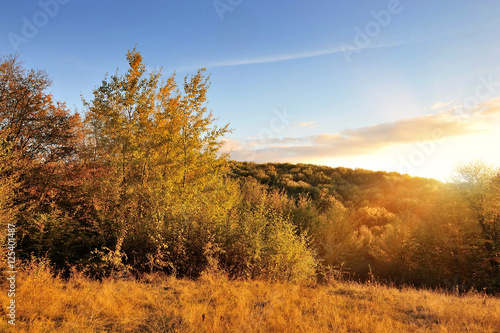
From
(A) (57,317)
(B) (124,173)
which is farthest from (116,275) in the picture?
(B) (124,173)

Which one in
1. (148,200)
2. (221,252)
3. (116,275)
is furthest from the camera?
(148,200)

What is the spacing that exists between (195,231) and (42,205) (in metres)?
6.47

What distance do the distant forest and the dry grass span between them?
3.71 feet

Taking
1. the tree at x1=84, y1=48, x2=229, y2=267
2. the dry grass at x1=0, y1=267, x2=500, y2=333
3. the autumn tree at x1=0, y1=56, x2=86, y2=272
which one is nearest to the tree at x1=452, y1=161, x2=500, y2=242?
the dry grass at x1=0, y1=267, x2=500, y2=333

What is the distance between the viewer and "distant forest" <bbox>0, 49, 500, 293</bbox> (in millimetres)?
10062

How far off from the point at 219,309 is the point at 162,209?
4.85m

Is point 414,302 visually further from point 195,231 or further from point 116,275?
point 116,275

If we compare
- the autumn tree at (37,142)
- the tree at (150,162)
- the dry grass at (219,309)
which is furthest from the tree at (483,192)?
the autumn tree at (37,142)

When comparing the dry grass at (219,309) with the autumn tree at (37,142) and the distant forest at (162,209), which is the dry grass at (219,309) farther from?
the autumn tree at (37,142)

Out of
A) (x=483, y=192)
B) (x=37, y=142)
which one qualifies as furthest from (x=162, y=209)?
(x=483, y=192)

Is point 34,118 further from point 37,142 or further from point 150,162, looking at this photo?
point 150,162

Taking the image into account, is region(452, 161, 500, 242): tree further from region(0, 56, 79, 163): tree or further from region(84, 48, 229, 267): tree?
region(0, 56, 79, 163): tree

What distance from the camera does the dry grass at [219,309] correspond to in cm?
583

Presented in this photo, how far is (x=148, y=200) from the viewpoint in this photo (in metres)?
10.7
